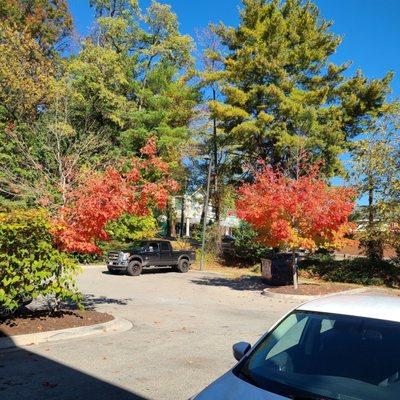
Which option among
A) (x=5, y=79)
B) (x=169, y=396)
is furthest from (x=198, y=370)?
(x=5, y=79)

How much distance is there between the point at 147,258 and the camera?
25.1 meters

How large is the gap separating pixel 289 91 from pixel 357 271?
12.2m

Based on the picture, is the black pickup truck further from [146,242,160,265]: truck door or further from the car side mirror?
the car side mirror

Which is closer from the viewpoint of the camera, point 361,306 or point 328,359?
point 328,359

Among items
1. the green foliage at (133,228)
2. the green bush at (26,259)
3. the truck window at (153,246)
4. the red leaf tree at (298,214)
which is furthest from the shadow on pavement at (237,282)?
the green bush at (26,259)

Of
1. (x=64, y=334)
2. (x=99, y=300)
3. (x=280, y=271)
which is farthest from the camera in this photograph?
(x=280, y=271)

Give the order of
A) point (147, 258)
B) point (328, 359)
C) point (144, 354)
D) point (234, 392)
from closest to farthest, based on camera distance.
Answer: point (234, 392)
point (328, 359)
point (144, 354)
point (147, 258)

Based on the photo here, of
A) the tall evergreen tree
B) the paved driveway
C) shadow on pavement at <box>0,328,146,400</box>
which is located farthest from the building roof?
the tall evergreen tree

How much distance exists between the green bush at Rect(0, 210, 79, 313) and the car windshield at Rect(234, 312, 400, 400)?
19.9 ft

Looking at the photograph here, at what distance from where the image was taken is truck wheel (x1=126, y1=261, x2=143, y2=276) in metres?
24.1

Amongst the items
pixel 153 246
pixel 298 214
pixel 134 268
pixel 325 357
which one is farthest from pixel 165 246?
pixel 325 357

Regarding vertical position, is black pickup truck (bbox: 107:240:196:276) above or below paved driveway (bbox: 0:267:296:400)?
above

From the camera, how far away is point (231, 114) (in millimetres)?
30062

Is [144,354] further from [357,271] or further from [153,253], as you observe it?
[357,271]
